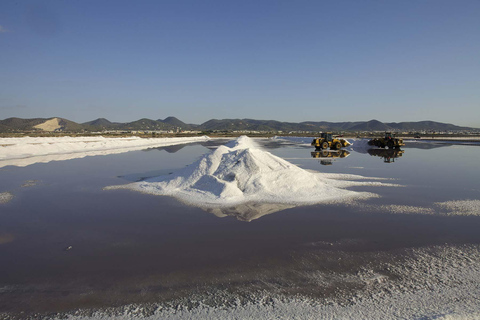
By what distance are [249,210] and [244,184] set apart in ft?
6.53

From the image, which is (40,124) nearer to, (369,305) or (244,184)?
(244,184)

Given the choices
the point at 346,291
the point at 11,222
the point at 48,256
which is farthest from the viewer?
the point at 11,222

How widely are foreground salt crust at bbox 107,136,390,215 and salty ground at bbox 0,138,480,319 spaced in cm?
6

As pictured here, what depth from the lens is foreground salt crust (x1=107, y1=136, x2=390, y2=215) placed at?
28.7 ft

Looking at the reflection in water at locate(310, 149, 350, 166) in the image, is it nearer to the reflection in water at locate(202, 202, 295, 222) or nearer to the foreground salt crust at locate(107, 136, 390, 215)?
the foreground salt crust at locate(107, 136, 390, 215)

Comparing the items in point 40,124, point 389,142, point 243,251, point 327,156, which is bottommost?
point 243,251

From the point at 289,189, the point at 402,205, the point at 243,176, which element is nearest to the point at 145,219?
the point at 243,176

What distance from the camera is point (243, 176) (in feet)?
32.5

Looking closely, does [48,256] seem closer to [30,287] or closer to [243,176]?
[30,287]

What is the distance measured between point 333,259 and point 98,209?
20.9ft

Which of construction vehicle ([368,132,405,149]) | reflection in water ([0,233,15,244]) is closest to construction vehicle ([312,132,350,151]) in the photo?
construction vehicle ([368,132,405,149])

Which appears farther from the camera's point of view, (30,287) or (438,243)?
(438,243)

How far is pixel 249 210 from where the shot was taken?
7629mm

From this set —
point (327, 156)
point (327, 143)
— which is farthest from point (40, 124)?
point (327, 156)
